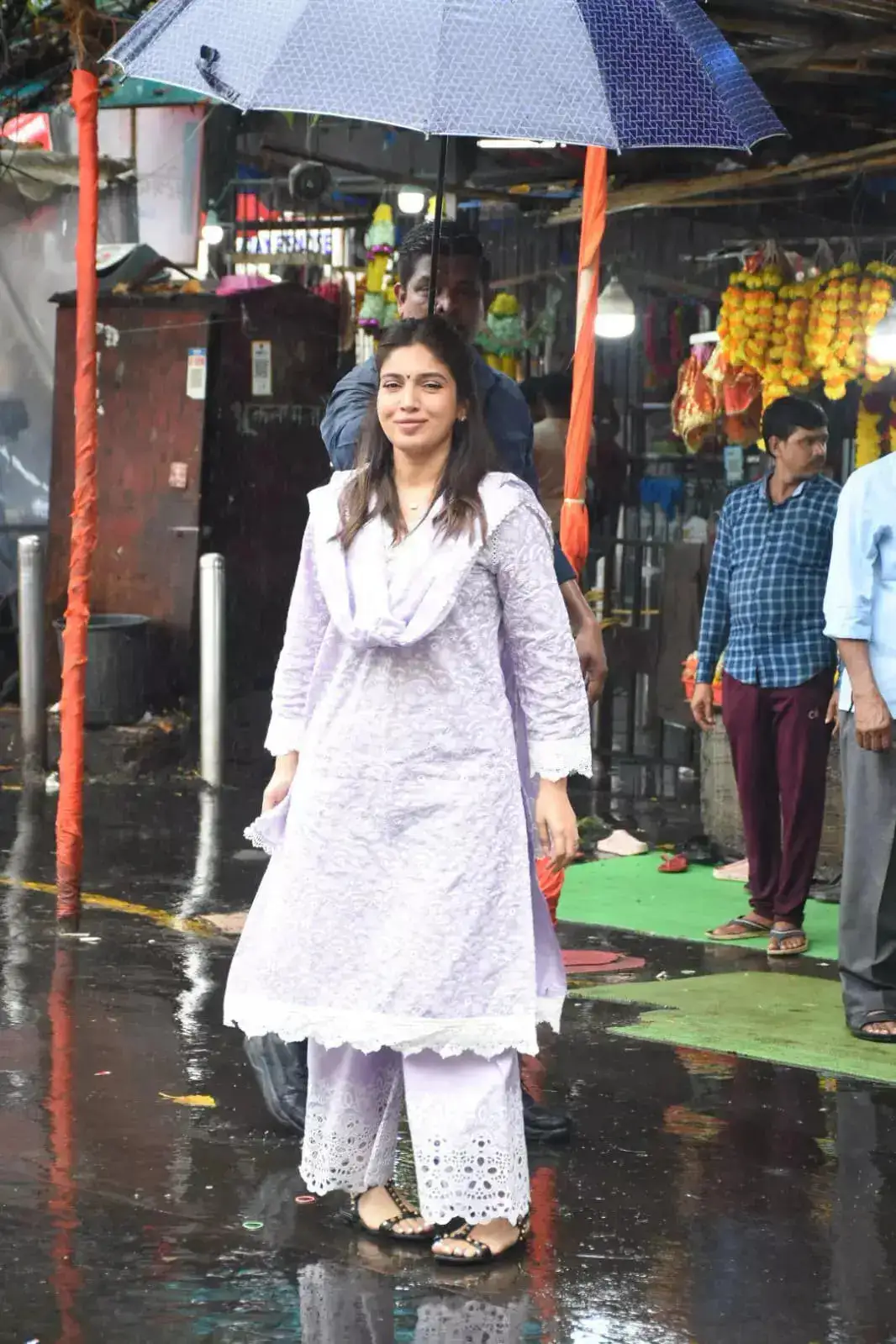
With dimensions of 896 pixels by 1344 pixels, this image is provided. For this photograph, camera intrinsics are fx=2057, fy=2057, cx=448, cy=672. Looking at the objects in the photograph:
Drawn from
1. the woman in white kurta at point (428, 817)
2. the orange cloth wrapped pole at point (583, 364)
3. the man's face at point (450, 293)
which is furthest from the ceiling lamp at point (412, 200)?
the woman in white kurta at point (428, 817)

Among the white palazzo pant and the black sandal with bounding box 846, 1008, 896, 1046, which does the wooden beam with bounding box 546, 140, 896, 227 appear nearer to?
the black sandal with bounding box 846, 1008, 896, 1046

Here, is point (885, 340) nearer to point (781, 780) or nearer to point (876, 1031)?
point (781, 780)

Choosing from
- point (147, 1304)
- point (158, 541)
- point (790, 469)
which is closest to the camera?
point (147, 1304)

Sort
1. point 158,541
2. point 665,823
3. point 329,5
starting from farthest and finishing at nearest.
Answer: point 158,541, point 665,823, point 329,5

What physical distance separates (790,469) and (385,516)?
383 centimetres

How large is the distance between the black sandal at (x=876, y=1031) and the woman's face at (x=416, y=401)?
9.48 ft

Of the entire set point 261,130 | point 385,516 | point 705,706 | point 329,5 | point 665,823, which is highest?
point 261,130

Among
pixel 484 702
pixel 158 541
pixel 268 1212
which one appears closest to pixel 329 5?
pixel 484 702

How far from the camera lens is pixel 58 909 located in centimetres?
816

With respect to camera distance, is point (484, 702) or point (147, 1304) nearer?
point (147, 1304)

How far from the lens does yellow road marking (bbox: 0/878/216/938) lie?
8.11m

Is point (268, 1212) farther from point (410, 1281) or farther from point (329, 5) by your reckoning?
point (329, 5)

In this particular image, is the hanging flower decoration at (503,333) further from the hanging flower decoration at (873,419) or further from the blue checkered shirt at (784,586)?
the blue checkered shirt at (784,586)

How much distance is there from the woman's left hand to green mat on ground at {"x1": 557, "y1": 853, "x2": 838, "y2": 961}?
3669 millimetres
